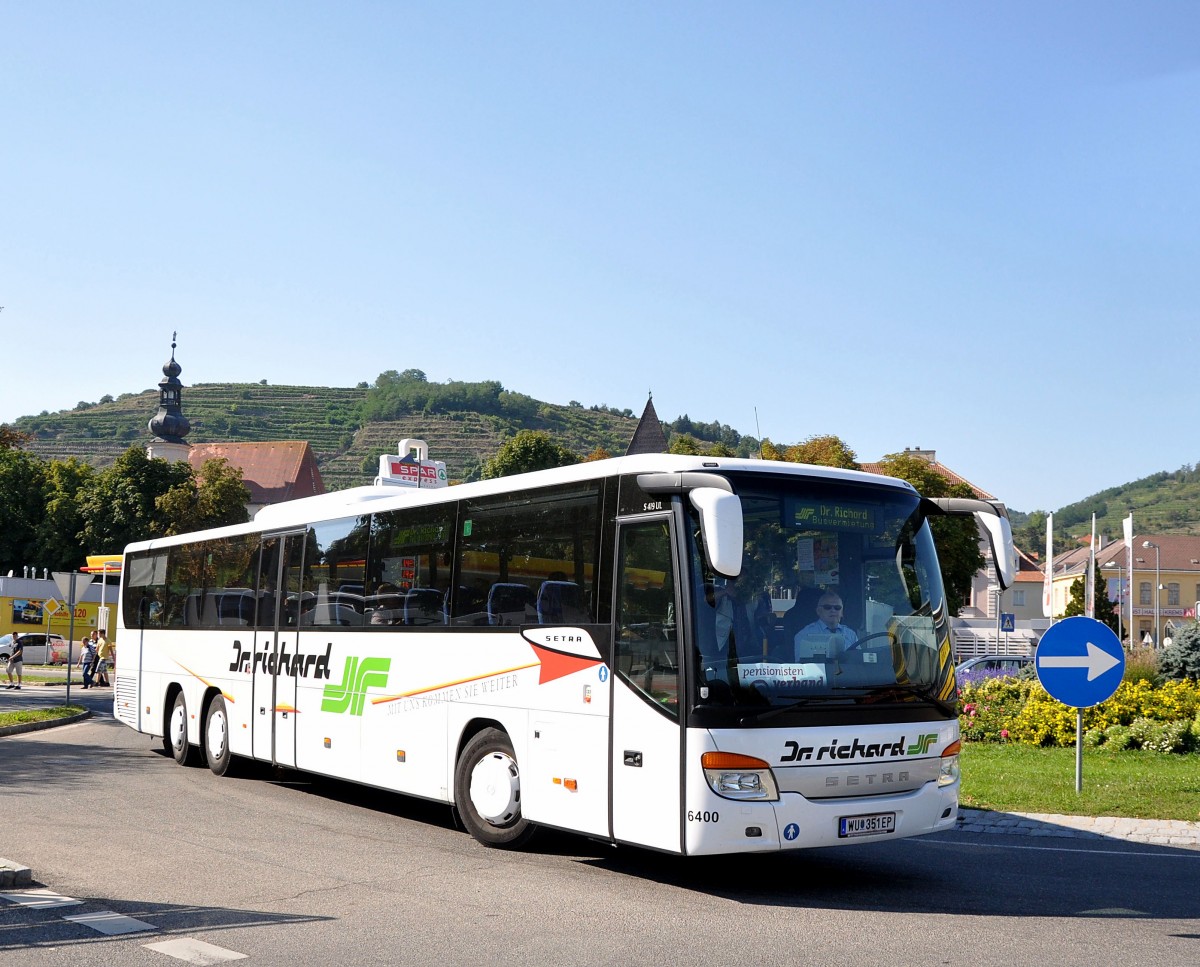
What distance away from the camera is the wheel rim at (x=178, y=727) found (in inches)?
684

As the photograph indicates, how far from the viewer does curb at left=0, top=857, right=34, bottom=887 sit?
8672 millimetres

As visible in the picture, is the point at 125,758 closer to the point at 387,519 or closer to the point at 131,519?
the point at 387,519

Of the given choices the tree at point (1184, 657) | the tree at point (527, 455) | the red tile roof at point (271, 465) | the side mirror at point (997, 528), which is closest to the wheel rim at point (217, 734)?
the side mirror at point (997, 528)

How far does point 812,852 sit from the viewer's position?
1096cm

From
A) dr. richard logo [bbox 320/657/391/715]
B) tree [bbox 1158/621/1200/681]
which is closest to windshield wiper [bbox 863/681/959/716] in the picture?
dr. richard logo [bbox 320/657/391/715]

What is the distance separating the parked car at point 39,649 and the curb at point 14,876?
51.9 m

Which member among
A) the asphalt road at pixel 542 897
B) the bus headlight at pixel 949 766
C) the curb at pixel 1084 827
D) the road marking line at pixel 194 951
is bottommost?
the curb at pixel 1084 827

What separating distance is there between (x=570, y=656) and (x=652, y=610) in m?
1.06

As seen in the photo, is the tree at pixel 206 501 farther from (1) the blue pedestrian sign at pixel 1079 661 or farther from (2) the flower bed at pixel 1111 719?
(1) the blue pedestrian sign at pixel 1079 661

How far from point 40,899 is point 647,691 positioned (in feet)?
13.6

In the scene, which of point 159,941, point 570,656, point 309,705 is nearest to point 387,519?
point 309,705

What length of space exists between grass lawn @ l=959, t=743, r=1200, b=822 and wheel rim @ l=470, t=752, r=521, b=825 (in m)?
5.34

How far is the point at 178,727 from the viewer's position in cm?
Result: 1761

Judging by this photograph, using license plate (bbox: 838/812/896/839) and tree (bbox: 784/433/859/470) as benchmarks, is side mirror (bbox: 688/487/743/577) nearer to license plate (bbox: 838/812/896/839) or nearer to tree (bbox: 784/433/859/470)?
license plate (bbox: 838/812/896/839)
